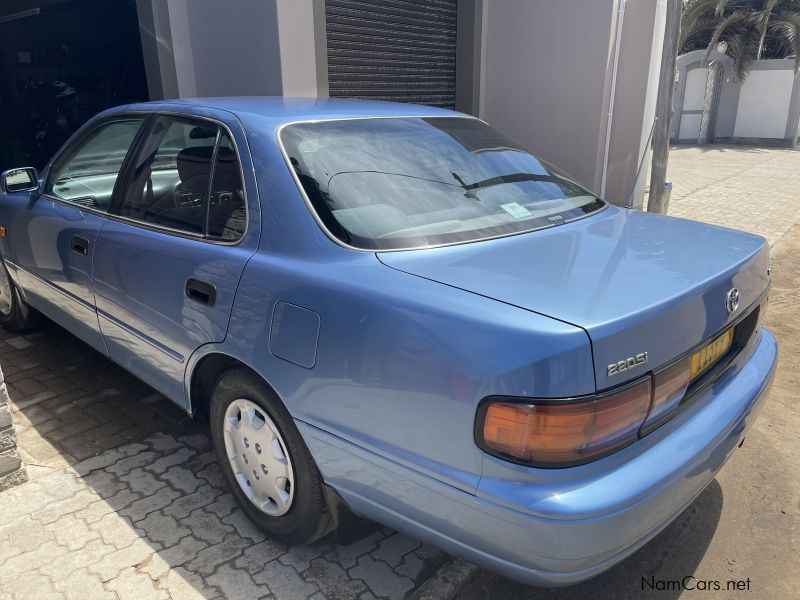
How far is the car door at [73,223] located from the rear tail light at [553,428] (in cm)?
234

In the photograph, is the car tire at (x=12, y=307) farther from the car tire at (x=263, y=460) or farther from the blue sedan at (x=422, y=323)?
the car tire at (x=263, y=460)

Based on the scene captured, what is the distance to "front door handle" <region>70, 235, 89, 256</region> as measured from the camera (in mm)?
3215

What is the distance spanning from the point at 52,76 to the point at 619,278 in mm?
10887

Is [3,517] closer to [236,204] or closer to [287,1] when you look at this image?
[236,204]

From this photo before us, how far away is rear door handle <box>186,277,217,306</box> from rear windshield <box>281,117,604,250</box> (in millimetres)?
551

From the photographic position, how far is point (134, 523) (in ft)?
8.77

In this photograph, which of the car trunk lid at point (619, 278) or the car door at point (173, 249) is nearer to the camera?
the car trunk lid at point (619, 278)

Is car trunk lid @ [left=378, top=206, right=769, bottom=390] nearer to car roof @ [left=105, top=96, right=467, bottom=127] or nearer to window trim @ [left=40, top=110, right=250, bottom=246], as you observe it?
window trim @ [left=40, top=110, right=250, bottom=246]

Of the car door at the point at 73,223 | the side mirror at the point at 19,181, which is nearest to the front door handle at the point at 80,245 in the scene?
the car door at the point at 73,223

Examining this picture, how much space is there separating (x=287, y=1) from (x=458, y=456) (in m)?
5.18

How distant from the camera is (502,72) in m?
9.29

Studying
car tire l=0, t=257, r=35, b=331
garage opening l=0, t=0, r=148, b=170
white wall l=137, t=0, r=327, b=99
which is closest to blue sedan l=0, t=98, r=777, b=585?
car tire l=0, t=257, r=35, b=331

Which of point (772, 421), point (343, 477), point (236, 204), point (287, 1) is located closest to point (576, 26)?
point (287, 1)

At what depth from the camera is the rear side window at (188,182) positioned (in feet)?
8.37
